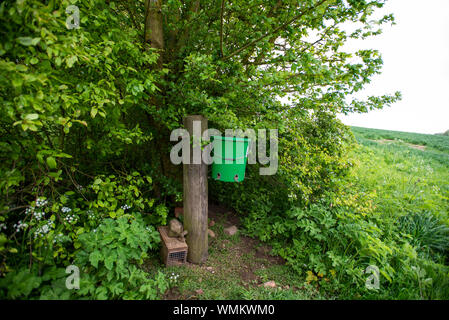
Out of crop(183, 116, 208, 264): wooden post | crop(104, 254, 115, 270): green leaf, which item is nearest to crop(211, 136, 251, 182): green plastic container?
crop(183, 116, 208, 264): wooden post

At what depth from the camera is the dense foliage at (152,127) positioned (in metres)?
1.49

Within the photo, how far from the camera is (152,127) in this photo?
9.52 ft

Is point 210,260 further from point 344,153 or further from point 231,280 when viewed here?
point 344,153

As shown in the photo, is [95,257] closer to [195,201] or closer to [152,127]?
[195,201]

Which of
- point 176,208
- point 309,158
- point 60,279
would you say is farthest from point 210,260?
point 309,158

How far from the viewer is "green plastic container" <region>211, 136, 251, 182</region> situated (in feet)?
7.67

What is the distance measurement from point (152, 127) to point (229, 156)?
118 cm

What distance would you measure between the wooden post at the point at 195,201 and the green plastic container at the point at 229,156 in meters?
0.16

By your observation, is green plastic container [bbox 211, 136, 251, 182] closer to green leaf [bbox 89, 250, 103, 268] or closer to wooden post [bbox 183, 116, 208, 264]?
wooden post [bbox 183, 116, 208, 264]

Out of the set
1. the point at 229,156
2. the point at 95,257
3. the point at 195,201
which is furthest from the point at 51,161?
the point at 229,156

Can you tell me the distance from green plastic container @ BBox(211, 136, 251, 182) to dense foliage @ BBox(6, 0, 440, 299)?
22 cm

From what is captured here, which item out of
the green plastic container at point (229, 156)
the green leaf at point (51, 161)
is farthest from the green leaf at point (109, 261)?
the green plastic container at point (229, 156)

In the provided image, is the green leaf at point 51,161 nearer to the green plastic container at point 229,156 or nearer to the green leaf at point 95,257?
the green leaf at point 95,257

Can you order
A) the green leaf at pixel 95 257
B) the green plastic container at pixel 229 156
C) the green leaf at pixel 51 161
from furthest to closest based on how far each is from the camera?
the green plastic container at pixel 229 156 → the green leaf at pixel 95 257 → the green leaf at pixel 51 161
